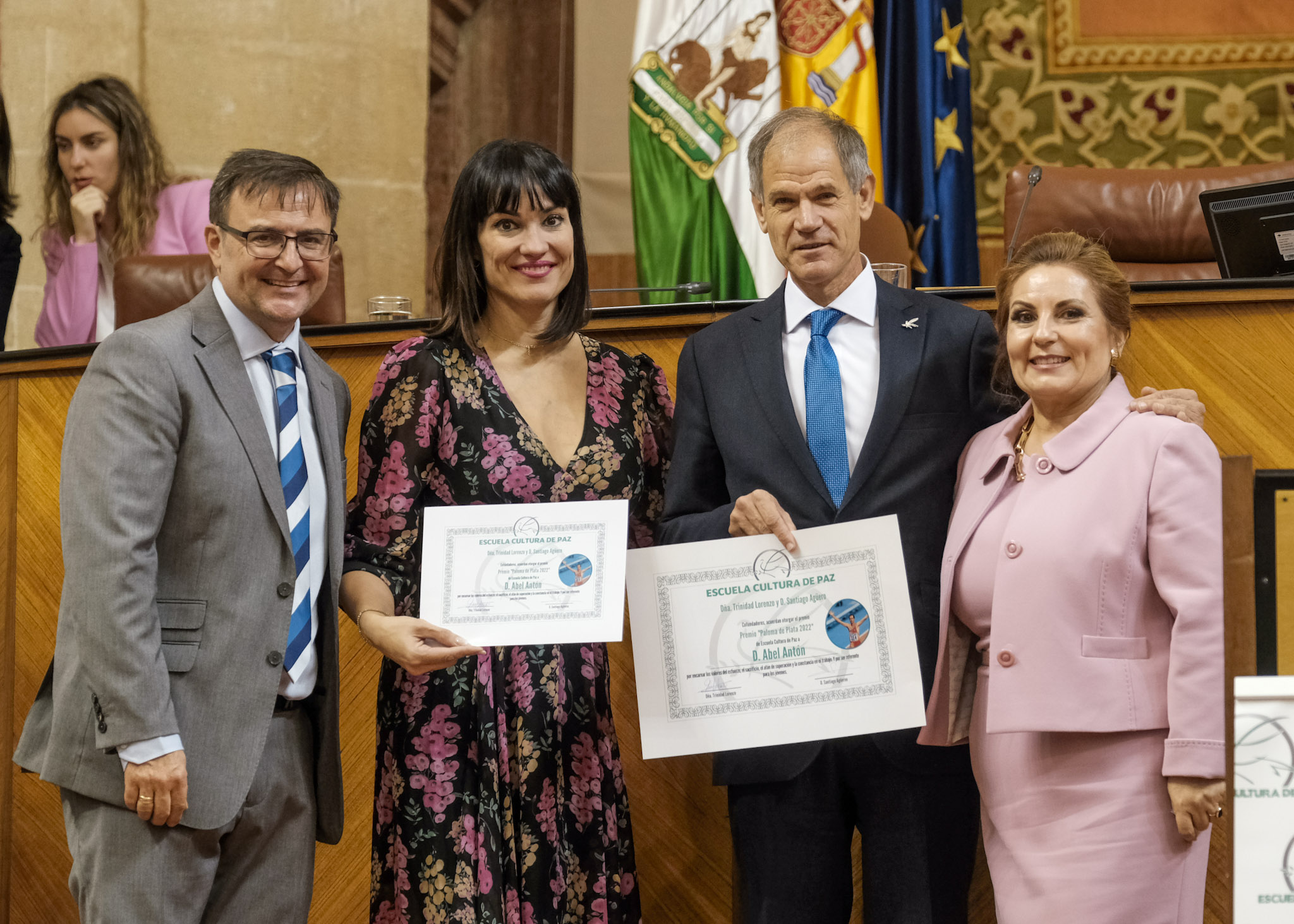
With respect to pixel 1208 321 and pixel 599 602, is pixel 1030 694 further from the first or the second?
pixel 1208 321

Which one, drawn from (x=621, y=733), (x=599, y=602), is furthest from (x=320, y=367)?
(x=621, y=733)

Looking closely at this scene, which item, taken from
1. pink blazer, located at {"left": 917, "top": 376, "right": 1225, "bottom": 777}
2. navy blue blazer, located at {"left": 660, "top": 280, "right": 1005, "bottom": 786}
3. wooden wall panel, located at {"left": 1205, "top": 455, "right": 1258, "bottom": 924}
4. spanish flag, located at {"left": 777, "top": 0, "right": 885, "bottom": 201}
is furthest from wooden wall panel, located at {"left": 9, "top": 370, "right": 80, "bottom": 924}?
spanish flag, located at {"left": 777, "top": 0, "right": 885, "bottom": 201}

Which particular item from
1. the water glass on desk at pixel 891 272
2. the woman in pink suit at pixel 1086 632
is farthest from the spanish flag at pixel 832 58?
the woman in pink suit at pixel 1086 632

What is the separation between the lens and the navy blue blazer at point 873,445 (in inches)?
74.0

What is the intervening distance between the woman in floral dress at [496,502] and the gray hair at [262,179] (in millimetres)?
278

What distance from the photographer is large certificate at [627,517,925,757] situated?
180 cm

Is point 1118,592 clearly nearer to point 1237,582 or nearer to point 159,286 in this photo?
point 1237,582

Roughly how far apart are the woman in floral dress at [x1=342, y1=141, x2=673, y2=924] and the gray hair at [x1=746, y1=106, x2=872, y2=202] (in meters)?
0.33

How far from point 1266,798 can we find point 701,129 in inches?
150

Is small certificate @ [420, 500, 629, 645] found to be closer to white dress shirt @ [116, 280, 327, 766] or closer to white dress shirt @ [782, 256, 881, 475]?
white dress shirt @ [116, 280, 327, 766]

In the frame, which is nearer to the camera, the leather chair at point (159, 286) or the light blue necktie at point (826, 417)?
the light blue necktie at point (826, 417)

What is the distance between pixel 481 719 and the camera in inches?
76.3

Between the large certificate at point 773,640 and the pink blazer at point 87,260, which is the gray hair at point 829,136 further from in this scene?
the pink blazer at point 87,260

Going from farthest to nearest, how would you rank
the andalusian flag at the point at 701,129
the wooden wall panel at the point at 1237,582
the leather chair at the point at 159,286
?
1. the andalusian flag at the point at 701,129
2. the leather chair at the point at 159,286
3. the wooden wall panel at the point at 1237,582
